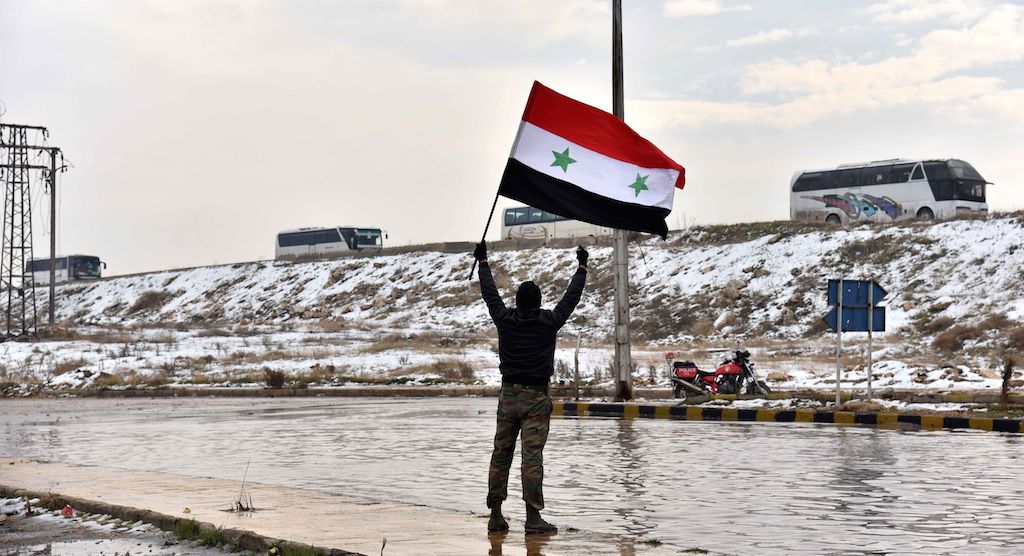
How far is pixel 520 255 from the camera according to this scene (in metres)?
88.9

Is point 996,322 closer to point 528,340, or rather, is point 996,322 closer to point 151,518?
point 528,340

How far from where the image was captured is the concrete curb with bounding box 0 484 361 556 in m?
8.04

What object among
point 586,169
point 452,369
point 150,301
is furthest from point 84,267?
point 586,169

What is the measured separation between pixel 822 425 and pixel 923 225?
49.1 metres

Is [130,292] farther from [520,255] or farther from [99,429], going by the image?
[99,429]

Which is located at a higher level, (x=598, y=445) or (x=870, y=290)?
(x=870, y=290)

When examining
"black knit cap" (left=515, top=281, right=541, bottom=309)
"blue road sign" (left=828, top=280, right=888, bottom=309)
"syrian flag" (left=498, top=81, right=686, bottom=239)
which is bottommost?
"black knit cap" (left=515, top=281, right=541, bottom=309)

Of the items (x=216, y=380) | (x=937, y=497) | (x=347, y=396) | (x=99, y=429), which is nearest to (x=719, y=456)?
(x=937, y=497)

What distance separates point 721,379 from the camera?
2645 cm

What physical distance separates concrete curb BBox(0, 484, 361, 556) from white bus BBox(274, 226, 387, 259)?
320 ft

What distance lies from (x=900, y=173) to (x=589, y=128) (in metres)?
60.7

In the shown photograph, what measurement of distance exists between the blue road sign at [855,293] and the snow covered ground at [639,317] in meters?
5.13

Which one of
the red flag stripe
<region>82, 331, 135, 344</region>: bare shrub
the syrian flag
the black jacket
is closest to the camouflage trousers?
the black jacket

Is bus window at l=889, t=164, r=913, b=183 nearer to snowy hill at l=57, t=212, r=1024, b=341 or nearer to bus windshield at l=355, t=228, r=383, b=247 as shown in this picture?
snowy hill at l=57, t=212, r=1024, b=341
